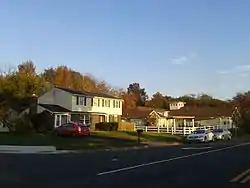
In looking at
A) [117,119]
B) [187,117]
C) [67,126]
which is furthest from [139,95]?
[67,126]

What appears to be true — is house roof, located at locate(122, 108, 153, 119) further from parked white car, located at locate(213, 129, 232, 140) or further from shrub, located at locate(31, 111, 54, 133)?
shrub, located at locate(31, 111, 54, 133)

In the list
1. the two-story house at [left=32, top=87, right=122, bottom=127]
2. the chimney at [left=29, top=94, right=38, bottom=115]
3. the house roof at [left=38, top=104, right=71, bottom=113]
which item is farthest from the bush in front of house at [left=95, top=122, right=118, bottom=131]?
the chimney at [left=29, top=94, right=38, bottom=115]

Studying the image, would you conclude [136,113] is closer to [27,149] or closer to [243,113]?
[243,113]

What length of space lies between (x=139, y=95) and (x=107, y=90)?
51.8m

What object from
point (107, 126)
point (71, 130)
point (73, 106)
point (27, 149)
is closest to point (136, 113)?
point (73, 106)

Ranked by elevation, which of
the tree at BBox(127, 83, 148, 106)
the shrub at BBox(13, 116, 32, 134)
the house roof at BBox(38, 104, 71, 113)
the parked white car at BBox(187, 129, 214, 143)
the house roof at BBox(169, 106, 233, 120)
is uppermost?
the tree at BBox(127, 83, 148, 106)

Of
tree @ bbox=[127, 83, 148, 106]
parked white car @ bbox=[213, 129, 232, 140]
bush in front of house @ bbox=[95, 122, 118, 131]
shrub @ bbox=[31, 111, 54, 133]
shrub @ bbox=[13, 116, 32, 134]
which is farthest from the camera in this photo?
tree @ bbox=[127, 83, 148, 106]

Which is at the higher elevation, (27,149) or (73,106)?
(73,106)

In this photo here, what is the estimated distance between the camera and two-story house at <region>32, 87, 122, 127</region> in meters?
66.6

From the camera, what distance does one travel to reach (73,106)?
69875mm

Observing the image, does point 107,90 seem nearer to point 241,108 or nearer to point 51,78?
point 51,78

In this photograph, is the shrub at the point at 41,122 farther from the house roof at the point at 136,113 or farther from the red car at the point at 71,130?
the house roof at the point at 136,113

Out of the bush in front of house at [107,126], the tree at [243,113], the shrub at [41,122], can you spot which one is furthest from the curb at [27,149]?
the tree at [243,113]

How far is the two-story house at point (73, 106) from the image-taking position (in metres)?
66.6
